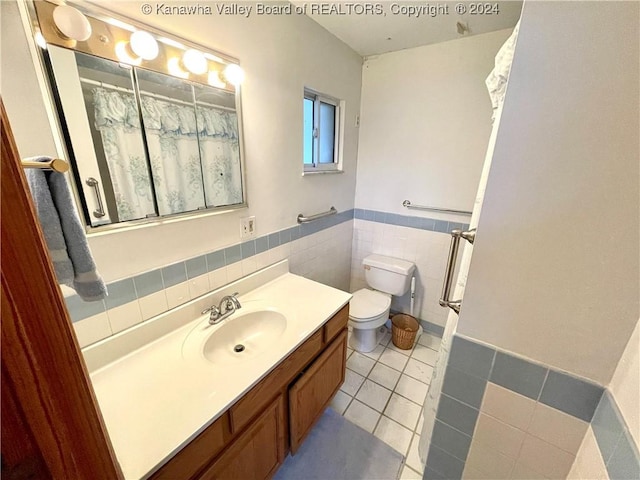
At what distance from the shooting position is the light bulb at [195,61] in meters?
1.00

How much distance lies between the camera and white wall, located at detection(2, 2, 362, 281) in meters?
0.87

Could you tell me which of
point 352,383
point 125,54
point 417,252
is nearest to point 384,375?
point 352,383

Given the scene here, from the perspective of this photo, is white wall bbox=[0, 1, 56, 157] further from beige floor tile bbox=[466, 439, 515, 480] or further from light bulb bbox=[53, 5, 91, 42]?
beige floor tile bbox=[466, 439, 515, 480]

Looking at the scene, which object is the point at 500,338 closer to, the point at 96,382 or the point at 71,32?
the point at 96,382

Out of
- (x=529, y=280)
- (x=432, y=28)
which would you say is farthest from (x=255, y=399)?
(x=432, y=28)

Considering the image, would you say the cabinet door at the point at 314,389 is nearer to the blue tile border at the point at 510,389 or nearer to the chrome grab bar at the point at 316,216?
the blue tile border at the point at 510,389

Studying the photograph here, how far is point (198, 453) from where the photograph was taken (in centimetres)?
77

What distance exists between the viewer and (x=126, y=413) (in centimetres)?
77

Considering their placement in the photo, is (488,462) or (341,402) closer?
(488,462)

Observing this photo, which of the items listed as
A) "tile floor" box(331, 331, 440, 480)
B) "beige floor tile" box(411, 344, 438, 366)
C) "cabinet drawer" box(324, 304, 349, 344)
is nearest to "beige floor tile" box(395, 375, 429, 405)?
"tile floor" box(331, 331, 440, 480)

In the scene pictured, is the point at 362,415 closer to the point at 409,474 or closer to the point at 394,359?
the point at 409,474

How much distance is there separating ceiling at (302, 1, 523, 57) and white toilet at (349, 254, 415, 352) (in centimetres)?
160

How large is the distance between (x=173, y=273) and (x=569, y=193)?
4.39 feet

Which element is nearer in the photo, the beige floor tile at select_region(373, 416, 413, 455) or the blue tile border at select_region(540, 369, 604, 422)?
the blue tile border at select_region(540, 369, 604, 422)
